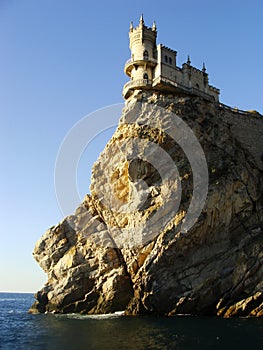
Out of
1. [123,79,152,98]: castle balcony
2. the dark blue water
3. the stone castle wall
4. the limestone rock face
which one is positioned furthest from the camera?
the stone castle wall

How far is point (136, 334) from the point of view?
27047mm

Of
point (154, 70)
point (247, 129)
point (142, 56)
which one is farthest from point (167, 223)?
point (142, 56)

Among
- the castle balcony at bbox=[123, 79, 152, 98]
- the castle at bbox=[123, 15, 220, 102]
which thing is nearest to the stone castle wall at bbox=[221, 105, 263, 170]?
the castle at bbox=[123, 15, 220, 102]

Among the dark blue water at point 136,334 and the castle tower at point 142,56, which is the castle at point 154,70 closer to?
the castle tower at point 142,56

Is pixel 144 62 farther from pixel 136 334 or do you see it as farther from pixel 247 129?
pixel 136 334

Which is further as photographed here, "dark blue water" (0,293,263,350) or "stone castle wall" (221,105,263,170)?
"stone castle wall" (221,105,263,170)

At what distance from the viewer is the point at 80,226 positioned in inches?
1837

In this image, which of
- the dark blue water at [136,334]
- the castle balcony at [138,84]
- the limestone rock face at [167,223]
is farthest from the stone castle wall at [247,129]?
→ the dark blue water at [136,334]

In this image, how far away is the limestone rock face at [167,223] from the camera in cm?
3653

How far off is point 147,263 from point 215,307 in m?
7.59

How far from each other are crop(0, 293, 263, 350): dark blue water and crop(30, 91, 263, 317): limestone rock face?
357 centimetres

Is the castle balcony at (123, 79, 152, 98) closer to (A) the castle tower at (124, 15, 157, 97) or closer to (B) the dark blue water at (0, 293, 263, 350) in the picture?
(A) the castle tower at (124, 15, 157, 97)

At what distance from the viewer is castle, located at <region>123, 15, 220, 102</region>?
46.1 meters

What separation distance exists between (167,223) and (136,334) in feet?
45.7
